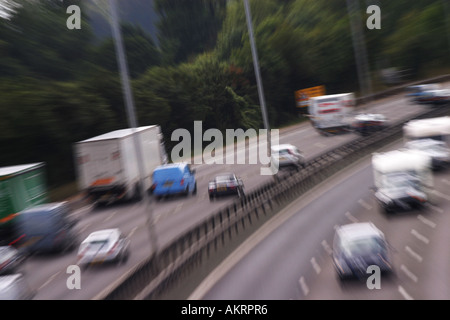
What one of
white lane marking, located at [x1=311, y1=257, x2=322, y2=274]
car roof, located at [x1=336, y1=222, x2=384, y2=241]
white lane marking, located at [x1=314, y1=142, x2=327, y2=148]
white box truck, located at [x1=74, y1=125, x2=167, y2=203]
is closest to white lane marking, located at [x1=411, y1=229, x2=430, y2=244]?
car roof, located at [x1=336, y1=222, x2=384, y2=241]

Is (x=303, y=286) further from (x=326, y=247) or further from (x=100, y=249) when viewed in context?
(x=100, y=249)

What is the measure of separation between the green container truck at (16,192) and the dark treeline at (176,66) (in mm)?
7378

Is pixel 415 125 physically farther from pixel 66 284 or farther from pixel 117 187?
pixel 66 284

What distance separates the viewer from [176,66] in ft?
222

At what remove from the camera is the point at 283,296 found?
42.7ft

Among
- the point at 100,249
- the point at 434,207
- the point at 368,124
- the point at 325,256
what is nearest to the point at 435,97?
the point at 368,124

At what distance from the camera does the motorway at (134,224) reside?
1570 centimetres

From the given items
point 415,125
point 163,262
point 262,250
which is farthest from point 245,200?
point 415,125

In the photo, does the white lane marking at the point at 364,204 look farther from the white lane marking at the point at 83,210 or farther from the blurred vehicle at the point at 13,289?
the white lane marking at the point at 83,210

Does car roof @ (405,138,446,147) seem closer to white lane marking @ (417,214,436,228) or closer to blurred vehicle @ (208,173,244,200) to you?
white lane marking @ (417,214,436,228)

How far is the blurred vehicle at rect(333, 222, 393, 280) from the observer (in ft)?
42.5

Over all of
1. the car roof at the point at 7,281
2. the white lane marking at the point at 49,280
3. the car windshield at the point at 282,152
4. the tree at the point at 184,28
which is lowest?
the white lane marking at the point at 49,280

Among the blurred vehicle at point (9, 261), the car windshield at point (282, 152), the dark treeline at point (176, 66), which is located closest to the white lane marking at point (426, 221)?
the car windshield at point (282, 152)
